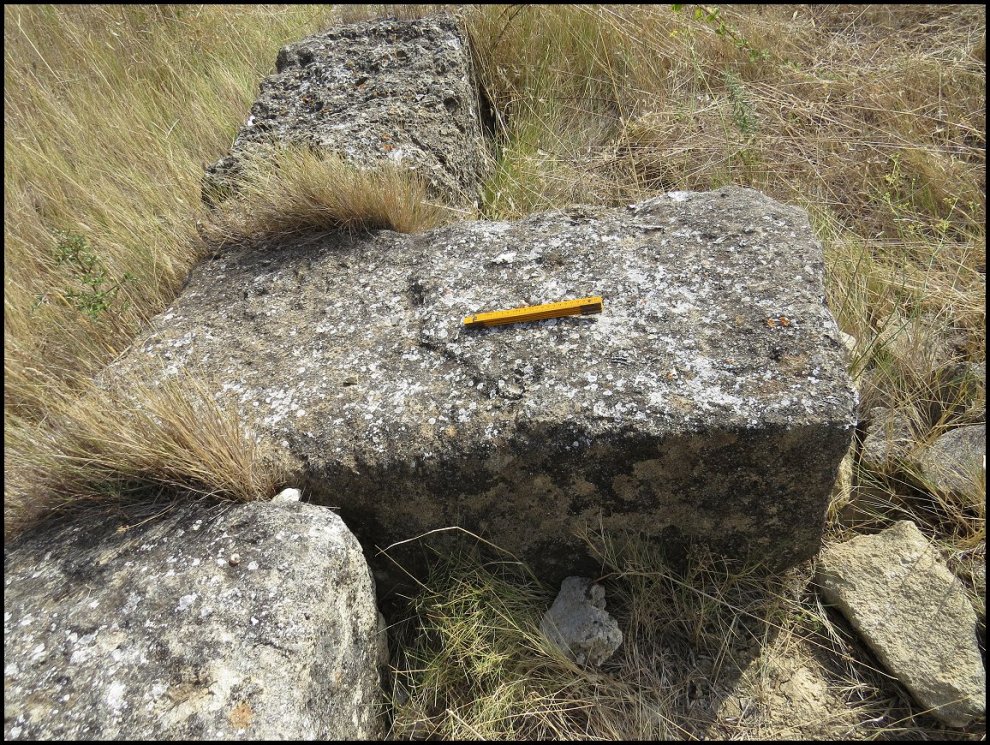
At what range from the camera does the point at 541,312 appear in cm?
186

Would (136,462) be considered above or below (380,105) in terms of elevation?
below

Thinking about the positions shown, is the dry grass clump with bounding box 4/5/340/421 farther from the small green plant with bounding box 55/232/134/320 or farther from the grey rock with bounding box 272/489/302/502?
the grey rock with bounding box 272/489/302/502

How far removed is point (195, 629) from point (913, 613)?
1769 millimetres

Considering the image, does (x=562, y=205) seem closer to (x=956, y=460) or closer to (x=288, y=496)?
(x=956, y=460)

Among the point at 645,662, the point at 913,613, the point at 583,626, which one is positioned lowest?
the point at 913,613

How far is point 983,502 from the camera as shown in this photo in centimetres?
193

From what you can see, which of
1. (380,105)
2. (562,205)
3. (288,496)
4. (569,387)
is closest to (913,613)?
(569,387)

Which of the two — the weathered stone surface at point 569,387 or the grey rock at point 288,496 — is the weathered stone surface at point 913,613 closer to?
the weathered stone surface at point 569,387

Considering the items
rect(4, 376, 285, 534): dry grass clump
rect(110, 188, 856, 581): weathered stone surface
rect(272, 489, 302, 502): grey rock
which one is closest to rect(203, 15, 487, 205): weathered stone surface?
rect(110, 188, 856, 581): weathered stone surface

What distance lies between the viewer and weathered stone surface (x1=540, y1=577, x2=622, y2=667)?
174 centimetres

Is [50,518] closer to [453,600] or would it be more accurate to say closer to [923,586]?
[453,600]

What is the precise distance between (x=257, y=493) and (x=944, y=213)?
9.37ft

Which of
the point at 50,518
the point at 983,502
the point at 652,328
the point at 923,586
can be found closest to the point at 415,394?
the point at 652,328

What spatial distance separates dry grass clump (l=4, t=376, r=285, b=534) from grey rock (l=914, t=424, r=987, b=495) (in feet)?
6.17
